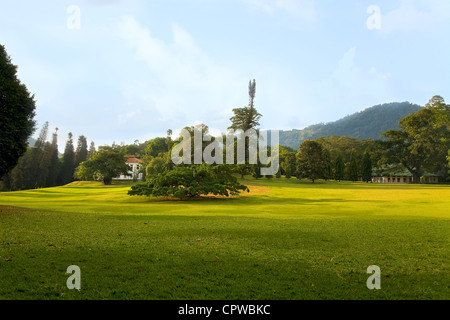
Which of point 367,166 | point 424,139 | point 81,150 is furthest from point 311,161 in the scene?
point 81,150

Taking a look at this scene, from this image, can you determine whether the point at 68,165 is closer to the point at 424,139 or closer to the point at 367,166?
the point at 367,166

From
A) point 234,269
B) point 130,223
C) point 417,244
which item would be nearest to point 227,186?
point 130,223

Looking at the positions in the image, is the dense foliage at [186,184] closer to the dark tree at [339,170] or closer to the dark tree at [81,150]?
the dark tree at [339,170]

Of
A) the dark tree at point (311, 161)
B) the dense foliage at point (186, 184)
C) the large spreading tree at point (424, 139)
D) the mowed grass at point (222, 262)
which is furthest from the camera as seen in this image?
the large spreading tree at point (424, 139)

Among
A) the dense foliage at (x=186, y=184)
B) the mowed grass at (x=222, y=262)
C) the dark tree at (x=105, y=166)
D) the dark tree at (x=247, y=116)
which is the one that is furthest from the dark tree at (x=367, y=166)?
the mowed grass at (x=222, y=262)

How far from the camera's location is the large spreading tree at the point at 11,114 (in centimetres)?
1650

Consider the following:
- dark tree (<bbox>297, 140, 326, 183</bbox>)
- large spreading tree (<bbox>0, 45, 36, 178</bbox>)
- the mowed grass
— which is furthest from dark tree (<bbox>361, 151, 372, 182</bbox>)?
large spreading tree (<bbox>0, 45, 36, 178</bbox>)

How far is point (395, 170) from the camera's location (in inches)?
2889

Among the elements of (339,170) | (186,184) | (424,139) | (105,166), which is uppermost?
(424,139)

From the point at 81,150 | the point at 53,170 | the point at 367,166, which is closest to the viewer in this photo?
the point at 367,166

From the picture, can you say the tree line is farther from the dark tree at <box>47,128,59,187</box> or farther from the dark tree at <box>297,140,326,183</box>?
the dark tree at <box>297,140,326,183</box>

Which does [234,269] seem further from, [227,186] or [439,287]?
[227,186]

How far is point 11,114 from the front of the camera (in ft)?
55.1
